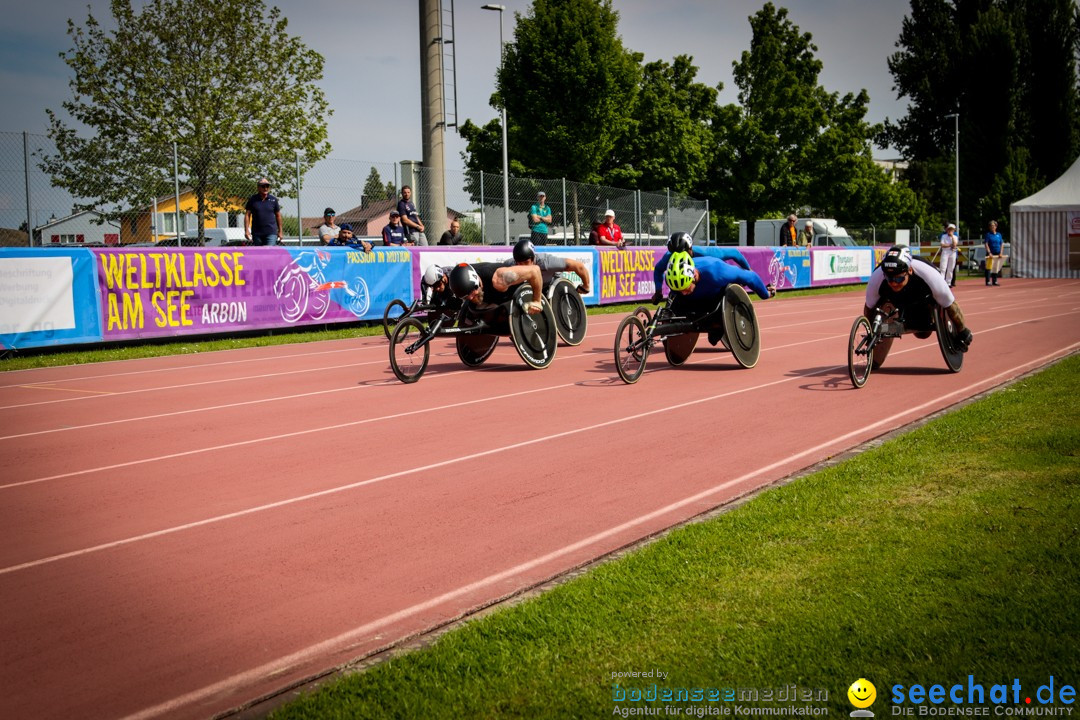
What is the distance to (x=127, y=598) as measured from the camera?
5.37 meters

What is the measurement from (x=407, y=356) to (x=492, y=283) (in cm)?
139

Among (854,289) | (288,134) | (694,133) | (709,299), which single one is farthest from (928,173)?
(709,299)

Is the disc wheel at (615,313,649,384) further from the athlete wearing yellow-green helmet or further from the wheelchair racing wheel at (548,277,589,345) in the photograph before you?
the wheelchair racing wheel at (548,277,589,345)

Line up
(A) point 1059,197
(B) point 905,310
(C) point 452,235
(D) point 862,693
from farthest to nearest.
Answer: (A) point 1059,197 < (C) point 452,235 < (B) point 905,310 < (D) point 862,693

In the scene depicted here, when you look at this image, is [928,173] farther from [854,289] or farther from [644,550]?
[644,550]

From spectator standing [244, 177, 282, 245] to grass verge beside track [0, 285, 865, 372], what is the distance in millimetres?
1677

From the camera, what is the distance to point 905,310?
12.7 metres

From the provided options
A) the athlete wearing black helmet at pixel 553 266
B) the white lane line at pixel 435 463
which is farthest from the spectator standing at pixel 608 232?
the white lane line at pixel 435 463

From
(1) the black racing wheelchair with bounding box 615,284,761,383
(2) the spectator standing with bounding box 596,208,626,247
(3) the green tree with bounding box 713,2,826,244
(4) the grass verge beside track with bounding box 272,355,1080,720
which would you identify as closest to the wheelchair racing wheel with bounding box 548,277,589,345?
(1) the black racing wheelchair with bounding box 615,284,761,383

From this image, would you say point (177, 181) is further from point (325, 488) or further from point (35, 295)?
point (325, 488)

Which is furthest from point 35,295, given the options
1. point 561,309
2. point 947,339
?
point 947,339

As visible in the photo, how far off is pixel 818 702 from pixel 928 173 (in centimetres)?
8057

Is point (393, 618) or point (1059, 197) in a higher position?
point (1059, 197)

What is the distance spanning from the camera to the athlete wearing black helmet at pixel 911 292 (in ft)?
40.2
